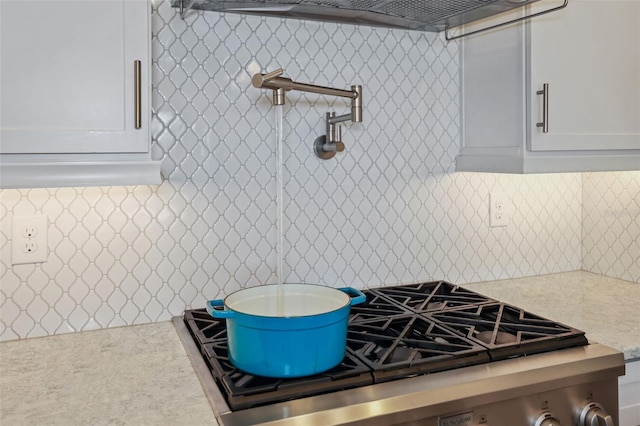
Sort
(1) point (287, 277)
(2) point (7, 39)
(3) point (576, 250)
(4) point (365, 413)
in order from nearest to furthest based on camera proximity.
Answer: (4) point (365, 413) < (2) point (7, 39) < (1) point (287, 277) < (3) point (576, 250)

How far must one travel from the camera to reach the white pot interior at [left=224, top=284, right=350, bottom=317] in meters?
1.22

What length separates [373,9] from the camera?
4.91ft

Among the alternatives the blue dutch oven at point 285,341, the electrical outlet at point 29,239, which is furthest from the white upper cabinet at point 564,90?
the electrical outlet at point 29,239

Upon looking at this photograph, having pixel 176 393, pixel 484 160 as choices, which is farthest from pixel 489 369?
pixel 484 160

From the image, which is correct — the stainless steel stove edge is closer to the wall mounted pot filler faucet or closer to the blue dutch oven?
the blue dutch oven

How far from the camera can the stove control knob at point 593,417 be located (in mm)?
1155

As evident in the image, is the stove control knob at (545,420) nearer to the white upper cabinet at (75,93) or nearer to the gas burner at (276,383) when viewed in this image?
the gas burner at (276,383)

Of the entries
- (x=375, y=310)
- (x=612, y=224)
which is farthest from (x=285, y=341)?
(x=612, y=224)

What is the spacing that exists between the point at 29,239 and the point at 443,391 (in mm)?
1036

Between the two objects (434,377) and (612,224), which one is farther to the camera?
(612,224)

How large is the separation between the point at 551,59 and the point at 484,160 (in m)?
0.34

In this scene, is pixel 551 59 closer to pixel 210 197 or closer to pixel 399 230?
pixel 399 230

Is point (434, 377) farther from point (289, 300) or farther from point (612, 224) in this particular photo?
point (612, 224)

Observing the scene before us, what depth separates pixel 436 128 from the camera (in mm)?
1806
